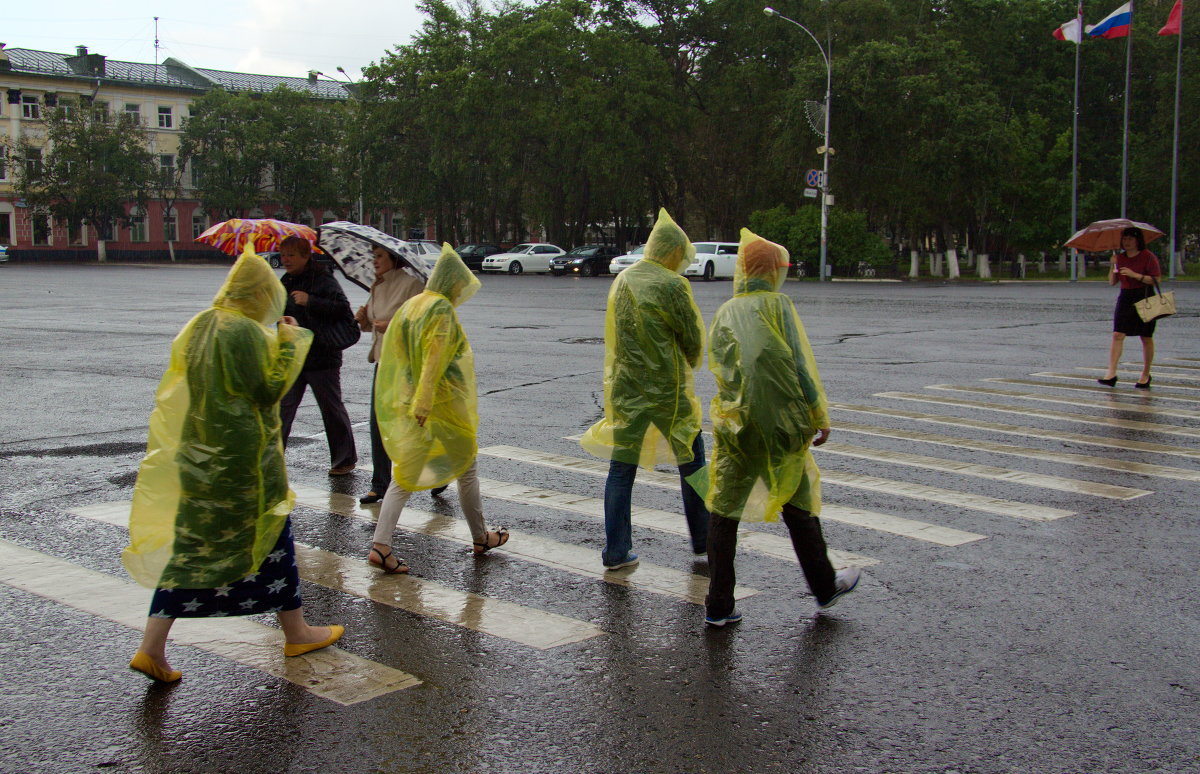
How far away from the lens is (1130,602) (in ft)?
15.8

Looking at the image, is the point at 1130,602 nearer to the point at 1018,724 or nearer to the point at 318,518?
the point at 1018,724

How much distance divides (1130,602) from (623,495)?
224cm

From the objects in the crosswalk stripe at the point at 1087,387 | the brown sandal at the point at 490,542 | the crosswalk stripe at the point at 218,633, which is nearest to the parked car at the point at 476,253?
the crosswalk stripe at the point at 1087,387

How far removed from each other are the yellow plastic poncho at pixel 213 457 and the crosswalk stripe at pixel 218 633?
409mm

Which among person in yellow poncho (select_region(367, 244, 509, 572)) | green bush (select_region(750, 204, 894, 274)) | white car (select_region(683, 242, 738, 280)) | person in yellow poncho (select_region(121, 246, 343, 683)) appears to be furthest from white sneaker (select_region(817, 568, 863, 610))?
green bush (select_region(750, 204, 894, 274))

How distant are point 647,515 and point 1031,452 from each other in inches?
130

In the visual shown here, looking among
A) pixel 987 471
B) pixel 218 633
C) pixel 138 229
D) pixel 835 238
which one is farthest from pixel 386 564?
pixel 138 229

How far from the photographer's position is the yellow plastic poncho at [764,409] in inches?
181

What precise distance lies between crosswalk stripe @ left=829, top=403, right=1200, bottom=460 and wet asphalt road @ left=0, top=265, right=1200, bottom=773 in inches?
4.2

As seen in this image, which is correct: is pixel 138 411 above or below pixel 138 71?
below

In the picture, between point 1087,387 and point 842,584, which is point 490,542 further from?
point 1087,387

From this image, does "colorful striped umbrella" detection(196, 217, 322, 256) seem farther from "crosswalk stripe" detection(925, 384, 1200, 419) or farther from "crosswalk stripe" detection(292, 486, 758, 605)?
"crosswalk stripe" detection(925, 384, 1200, 419)

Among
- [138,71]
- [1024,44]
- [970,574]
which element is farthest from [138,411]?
[138,71]

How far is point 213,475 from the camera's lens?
4027mm
